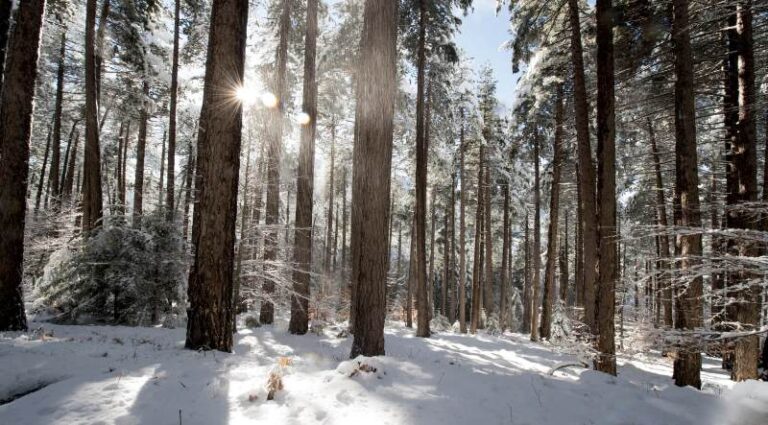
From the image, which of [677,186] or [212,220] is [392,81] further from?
[677,186]

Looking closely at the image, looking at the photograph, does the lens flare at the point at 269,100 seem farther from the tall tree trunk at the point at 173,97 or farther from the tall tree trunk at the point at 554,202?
the tall tree trunk at the point at 554,202

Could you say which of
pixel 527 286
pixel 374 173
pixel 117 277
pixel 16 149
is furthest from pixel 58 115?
pixel 527 286

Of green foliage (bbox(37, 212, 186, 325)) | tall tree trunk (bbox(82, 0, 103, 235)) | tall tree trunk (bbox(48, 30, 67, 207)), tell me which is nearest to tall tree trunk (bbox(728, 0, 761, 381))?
green foliage (bbox(37, 212, 186, 325))

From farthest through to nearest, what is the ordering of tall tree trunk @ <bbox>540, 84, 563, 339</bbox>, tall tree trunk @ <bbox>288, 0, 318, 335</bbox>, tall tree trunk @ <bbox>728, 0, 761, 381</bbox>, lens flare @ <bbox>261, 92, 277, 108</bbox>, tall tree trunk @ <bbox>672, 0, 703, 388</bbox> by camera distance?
tall tree trunk @ <bbox>540, 84, 563, 339</bbox> < lens flare @ <bbox>261, 92, 277, 108</bbox> < tall tree trunk @ <bbox>288, 0, 318, 335</bbox> < tall tree trunk @ <bbox>728, 0, 761, 381</bbox> < tall tree trunk @ <bbox>672, 0, 703, 388</bbox>

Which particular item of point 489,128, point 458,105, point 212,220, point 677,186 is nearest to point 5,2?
point 212,220

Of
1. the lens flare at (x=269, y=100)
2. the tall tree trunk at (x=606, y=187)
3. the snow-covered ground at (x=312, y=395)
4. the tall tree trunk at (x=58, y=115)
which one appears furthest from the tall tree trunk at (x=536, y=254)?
the tall tree trunk at (x=58, y=115)

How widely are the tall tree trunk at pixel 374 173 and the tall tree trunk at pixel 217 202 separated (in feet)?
6.20

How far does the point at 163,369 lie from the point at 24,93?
6387mm

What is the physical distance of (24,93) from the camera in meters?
7.32

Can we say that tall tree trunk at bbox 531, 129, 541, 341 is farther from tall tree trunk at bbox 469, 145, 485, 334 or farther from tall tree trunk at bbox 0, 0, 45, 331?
tall tree trunk at bbox 0, 0, 45, 331

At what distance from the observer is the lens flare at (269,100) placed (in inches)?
493

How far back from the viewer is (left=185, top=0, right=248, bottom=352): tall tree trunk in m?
5.65

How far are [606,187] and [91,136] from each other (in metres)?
13.2

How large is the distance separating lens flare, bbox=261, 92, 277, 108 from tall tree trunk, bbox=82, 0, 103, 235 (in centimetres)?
462
